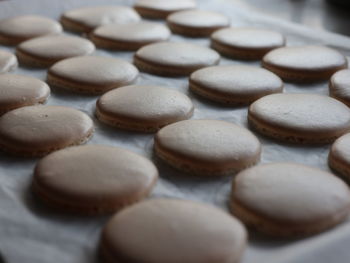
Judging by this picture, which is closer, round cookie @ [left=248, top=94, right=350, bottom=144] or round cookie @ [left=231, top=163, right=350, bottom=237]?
round cookie @ [left=231, top=163, right=350, bottom=237]

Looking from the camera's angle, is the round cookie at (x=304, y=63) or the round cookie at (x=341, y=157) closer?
the round cookie at (x=341, y=157)

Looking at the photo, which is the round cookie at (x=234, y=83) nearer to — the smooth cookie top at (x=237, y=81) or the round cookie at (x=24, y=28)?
the smooth cookie top at (x=237, y=81)

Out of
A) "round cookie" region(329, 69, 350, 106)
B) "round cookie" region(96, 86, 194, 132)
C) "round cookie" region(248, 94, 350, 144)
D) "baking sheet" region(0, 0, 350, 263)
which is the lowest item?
"baking sheet" region(0, 0, 350, 263)

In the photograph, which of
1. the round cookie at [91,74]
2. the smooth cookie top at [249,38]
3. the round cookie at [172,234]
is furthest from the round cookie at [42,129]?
the smooth cookie top at [249,38]

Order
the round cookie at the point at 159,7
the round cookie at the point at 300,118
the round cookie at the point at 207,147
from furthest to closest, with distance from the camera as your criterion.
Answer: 1. the round cookie at the point at 159,7
2. the round cookie at the point at 300,118
3. the round cookie at the point at 207,147

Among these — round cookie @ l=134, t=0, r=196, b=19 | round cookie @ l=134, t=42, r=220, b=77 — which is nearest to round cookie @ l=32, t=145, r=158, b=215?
round cookie @ l=134, t=42, r=220, b=77

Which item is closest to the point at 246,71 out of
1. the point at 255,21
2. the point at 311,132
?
the point at 311,132

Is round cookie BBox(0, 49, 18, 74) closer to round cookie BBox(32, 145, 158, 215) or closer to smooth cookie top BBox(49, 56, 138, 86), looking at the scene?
smooth cookie top BBox(49, 56, 138, 86)
